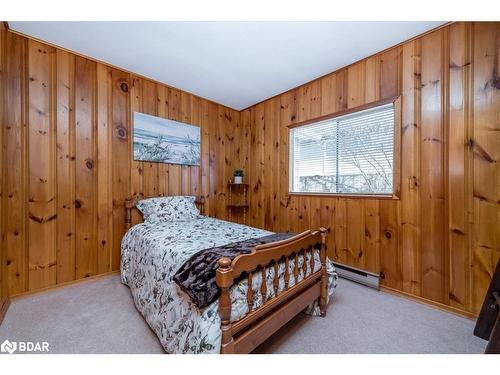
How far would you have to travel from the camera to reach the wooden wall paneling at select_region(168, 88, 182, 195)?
9.75 feet

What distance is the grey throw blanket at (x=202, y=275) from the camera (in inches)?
41.3

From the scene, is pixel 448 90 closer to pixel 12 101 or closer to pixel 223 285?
pixel 223 285

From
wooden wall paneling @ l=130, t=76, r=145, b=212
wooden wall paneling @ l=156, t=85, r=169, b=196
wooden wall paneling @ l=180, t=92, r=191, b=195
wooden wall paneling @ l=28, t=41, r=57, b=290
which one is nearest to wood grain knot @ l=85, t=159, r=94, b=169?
wooden wall paneling @ l=28, t=41, r=57, b=290

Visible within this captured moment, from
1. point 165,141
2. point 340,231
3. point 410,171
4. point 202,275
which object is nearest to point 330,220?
point 340,231

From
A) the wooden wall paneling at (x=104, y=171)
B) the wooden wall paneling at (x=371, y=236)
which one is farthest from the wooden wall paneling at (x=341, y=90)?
the wooden wall paneling at (x=104, y=171)

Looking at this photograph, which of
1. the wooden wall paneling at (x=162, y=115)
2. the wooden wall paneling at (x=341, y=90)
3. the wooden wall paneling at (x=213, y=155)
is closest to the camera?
the wooden wall paneling at (x=341, y=90)

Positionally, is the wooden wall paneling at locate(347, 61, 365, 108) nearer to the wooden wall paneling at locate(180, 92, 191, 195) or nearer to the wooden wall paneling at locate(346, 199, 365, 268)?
the wooden wall paneling at locate(346, 199, 365, 268)

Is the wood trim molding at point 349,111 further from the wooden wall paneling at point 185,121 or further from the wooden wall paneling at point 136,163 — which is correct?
the wooden wall paneling at point 136,163

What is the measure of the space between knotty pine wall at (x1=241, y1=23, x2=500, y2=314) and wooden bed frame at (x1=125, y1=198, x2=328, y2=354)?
2.89ft

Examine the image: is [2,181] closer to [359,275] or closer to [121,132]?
[121,132]

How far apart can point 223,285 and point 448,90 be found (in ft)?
7.86

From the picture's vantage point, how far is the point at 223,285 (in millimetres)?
984
